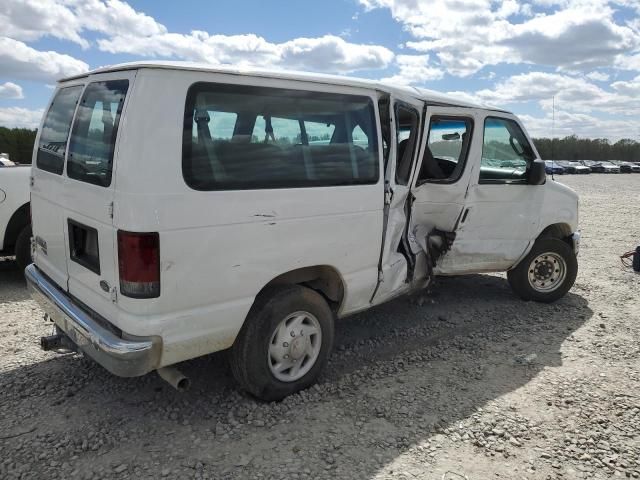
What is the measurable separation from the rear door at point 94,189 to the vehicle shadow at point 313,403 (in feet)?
2.53

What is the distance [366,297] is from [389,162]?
3.45 feet

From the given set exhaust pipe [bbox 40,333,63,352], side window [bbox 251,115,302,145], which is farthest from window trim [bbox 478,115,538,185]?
exhaust pipe [bbox 40,333,63,352]

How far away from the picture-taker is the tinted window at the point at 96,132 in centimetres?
280

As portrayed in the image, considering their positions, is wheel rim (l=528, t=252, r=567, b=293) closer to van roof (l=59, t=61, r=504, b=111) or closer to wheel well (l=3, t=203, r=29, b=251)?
van roof (l=59, t=61, r=504, b=111)

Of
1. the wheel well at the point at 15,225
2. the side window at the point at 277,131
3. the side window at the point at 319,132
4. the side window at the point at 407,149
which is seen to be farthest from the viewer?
the wheel well at the point at 15,225

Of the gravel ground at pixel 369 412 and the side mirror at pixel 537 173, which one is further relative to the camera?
the side mirror at pixel 537 173

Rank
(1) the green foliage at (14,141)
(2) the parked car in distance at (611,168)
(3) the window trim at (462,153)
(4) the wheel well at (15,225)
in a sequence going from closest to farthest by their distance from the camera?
1. (3) the window trim at (462,153)
2. (4) the wheel well at (15,225)
3. (1) the green foliage at (14,141)
4. (2) the parked car in distance at (611,168)

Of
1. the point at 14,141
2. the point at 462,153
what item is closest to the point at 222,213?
the point at 462,153

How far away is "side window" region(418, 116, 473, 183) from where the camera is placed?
4.79m

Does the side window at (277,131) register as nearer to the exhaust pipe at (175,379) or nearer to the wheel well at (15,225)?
the exhaust pipe at (175,379)

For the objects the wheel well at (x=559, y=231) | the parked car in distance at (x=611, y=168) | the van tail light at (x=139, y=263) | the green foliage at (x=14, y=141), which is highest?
the green foliage at (x=14, y=141)

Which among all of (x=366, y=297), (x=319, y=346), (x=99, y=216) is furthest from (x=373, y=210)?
(x=99, y=216)

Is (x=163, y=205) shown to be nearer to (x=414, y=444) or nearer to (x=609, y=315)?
(x=414, y=444)

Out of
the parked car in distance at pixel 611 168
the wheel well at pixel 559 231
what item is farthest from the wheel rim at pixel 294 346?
the parked car in distance at pixel 611 168
